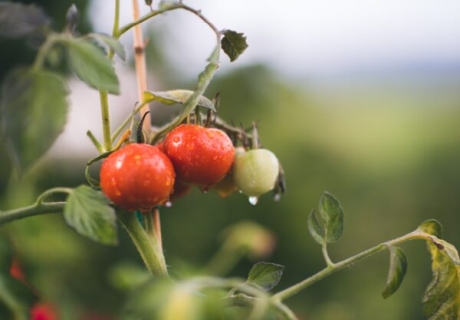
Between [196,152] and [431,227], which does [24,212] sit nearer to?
[196,152]

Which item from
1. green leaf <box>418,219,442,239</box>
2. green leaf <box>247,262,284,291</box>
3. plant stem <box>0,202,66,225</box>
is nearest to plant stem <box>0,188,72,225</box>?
plant stem <box>0,202,66,225</box>

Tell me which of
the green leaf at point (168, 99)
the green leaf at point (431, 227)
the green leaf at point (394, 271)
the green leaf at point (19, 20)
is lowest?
the green leaf at point (394, 271)

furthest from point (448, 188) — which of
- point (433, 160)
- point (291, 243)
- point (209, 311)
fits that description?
point (209, 311)

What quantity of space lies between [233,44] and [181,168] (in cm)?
9

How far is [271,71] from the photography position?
2.22 metres

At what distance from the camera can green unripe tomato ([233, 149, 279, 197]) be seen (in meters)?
0.47

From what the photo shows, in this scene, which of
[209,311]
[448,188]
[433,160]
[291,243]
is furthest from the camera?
[433,160]

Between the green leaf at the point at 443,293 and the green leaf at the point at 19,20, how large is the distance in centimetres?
28

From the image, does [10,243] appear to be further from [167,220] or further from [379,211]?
[379,211]

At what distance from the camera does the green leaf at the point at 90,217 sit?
1.12 ft

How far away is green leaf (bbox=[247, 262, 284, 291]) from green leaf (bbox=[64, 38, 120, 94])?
5.8 inches

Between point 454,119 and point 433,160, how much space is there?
2.21ft

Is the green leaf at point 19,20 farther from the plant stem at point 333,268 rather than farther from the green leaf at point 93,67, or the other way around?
the plant stem at point 333,268

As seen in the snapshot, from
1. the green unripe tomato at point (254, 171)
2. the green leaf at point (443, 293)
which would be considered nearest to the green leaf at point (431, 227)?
the green leaf at point (443, 293)
